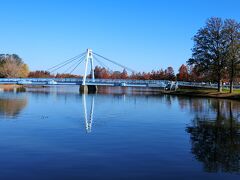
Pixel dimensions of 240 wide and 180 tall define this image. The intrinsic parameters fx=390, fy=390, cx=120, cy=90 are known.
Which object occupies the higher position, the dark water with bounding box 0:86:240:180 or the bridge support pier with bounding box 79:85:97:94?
the bridge support pier with bounding box 79:85:97:94

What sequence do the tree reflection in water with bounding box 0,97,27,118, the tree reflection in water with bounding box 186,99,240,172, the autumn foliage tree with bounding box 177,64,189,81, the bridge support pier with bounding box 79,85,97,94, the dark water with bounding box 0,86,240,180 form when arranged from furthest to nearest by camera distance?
1. the autumn foliage tree with bounding box 177,64,189,81
2. the bridge support pier with bounding box 79,85,97,94
3. the tree reflection in water with bounding box 0,97,27,118
4. the tree reflection in water with bounding box 186,99,240,172
5. the dark water with bounding box 0,86,240,180

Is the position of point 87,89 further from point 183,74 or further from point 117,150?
point 117,150

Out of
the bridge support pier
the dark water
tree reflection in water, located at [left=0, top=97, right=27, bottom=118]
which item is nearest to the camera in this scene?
the dark water

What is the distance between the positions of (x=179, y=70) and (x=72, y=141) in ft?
448

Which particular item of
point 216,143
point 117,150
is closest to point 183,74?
point 216,143

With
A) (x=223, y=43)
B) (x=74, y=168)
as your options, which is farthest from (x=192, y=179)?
(x=223, y=43)

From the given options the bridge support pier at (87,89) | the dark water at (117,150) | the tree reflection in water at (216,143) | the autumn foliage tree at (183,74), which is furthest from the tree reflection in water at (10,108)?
the autumn foliage tree at (183,74)

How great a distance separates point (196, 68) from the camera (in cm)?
9075

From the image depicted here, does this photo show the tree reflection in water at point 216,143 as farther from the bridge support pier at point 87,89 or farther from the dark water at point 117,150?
the bridge support pier at point 87,89

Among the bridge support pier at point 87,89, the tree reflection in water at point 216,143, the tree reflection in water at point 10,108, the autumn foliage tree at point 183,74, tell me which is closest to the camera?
the tree reflection in water at point 216,143

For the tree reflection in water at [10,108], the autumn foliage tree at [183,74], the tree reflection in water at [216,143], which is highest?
the autumn foliage tree at [183,74]

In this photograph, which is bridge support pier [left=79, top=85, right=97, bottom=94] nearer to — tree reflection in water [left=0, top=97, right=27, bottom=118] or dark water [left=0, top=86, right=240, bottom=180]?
tree reflection in water [left=0, top=97, right=27, bottom=118]

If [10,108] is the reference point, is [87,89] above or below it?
above

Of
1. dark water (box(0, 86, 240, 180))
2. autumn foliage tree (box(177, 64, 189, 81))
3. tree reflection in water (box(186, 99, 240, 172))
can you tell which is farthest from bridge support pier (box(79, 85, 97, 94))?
dark water (box(0, 86, 240, 180))
